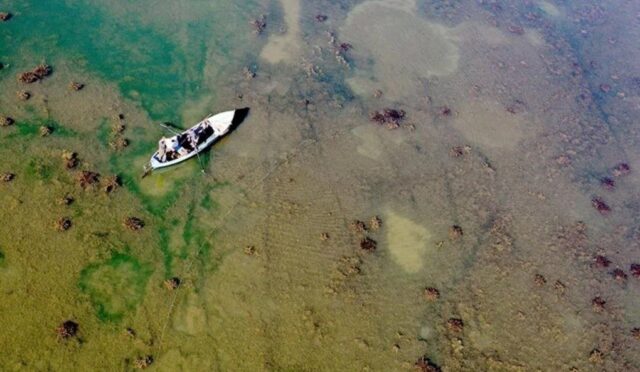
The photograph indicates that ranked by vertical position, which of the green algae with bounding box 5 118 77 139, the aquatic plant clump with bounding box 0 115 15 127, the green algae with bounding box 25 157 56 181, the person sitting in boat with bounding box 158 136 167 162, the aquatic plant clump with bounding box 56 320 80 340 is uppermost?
the person sitting in boat with bounding box 158 136 167 162

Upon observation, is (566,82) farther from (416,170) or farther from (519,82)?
(416,170)

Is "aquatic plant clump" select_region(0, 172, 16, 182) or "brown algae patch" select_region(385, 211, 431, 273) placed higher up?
"aquatic plant clump" select_region(0, 172, 16, 182)

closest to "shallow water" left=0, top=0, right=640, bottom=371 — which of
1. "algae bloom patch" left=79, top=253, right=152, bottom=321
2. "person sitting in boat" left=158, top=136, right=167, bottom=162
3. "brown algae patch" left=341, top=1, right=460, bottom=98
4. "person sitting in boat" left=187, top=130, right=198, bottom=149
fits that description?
"algae bloom patch" left=79, top=253, right=152, bottom=321

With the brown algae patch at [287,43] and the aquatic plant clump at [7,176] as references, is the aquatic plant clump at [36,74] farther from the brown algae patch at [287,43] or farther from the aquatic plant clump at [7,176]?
Result: the brown algae patch at [287,43]

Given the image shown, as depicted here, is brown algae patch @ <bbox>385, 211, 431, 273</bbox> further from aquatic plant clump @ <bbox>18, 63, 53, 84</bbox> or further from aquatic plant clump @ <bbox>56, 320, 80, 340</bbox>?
aquatic plant clump @ <bbox>18, 63, 53, 84</bbox>

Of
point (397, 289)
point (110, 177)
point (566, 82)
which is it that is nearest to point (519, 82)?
point (566, 82)

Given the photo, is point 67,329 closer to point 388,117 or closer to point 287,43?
point 388,117

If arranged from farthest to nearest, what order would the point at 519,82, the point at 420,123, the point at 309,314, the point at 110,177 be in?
the point at 519,82, the point at 420,123, the point at 110,177, the point at 309,314
